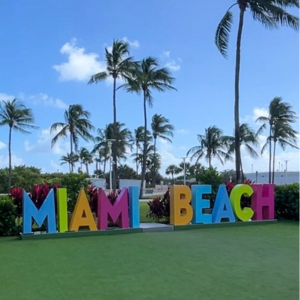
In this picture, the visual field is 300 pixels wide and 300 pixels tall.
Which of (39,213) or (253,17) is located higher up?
(253,17)

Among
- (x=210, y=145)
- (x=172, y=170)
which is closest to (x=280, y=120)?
(x=210, y=145)

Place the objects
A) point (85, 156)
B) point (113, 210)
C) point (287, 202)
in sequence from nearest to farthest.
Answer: point (113, 210)
point (287, 202)
point (85, 156)

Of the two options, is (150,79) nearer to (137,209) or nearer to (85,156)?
(137,209)

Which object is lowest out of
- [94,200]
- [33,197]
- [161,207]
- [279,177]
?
[279,177]

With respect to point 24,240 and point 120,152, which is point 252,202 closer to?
point 24,240

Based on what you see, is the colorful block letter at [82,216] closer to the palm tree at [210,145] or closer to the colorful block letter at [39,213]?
the colorful block letter at [39,213]

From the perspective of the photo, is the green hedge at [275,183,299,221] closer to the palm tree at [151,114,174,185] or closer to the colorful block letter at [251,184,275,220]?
the colorful block letter at [251,184,275,220]

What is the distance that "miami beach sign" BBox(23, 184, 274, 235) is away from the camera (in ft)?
34.5

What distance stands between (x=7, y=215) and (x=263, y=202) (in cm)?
825

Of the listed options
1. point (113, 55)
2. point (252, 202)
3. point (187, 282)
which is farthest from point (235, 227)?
Result: point (113, 55)

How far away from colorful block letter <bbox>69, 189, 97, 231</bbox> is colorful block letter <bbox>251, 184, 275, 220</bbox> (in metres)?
5.67

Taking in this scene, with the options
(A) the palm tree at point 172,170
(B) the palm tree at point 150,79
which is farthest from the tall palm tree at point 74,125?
(A) the palm tree at point 172,170

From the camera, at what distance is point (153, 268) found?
21.4ft

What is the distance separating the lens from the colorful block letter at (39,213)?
10.2 m
